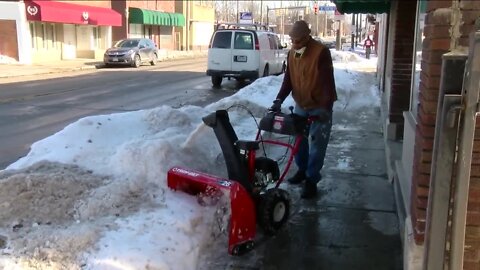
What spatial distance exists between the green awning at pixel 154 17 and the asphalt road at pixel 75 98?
19.7 meters

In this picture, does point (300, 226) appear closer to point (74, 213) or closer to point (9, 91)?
point (74, 213)

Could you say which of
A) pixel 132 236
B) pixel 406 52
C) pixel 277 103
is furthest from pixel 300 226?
pixel 406 52

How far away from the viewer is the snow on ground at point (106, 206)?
3840mm

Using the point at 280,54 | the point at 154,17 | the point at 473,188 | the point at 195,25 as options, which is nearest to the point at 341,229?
the point at 473,188

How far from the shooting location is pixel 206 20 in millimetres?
64188

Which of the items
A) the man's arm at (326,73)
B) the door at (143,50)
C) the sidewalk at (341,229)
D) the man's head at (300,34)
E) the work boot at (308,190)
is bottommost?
the sidewalk at (341,229)

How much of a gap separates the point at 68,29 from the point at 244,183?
3274 cm

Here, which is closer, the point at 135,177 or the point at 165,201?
the point at 165,201

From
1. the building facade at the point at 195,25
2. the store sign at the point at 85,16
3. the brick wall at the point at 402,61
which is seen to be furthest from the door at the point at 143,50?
the building facade at the point at 195,25

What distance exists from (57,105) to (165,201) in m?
10.3

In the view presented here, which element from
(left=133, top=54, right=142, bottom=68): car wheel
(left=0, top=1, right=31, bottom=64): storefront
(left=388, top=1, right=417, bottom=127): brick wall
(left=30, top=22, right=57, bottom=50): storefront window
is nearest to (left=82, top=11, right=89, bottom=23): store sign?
(left=30, top=22, right=57, bottom=50): storefront window

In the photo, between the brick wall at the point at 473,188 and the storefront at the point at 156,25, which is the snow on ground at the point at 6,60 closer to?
the storefront at the point at 156,25

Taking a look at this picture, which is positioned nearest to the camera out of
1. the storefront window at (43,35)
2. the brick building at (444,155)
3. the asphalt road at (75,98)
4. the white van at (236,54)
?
the brick building at (444,155)

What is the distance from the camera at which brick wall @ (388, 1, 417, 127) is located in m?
8.12
